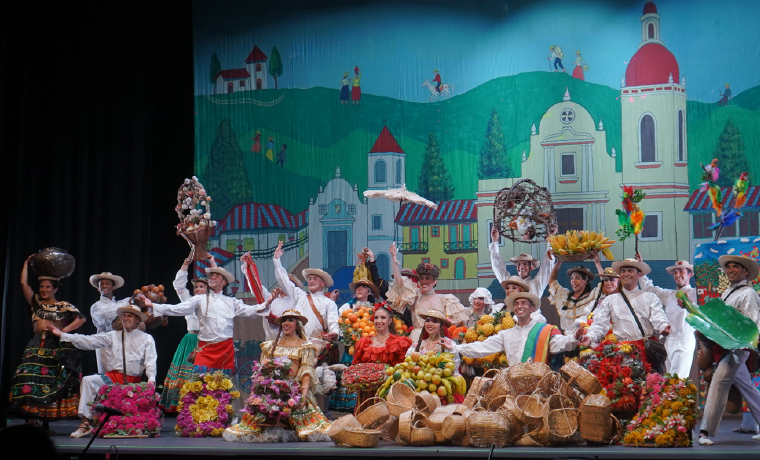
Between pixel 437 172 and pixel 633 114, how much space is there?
2512mm

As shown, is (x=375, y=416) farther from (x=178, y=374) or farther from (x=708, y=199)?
(x=708, y=199)

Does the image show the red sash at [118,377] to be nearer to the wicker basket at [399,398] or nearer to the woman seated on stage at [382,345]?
the woman seated on stage at [382,345]

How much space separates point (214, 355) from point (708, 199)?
593 centimetres

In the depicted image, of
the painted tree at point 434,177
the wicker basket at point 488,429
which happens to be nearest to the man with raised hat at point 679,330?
the wicker basket at point 488,429

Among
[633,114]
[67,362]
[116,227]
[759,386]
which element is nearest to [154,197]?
[116,227]

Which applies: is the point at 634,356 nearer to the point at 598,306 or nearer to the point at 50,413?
the point at 598,306

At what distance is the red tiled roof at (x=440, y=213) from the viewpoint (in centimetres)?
1089

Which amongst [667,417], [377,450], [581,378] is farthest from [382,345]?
[667,417]

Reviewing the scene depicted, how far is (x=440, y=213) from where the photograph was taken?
36.1 feet

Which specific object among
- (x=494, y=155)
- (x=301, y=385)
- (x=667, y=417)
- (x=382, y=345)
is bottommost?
(x=667, y=417)

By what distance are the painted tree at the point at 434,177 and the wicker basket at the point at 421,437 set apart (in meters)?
4.73

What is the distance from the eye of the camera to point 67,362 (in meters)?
8.38

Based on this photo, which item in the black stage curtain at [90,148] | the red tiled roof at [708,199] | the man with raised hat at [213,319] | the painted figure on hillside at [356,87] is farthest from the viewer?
the painted figure on hillside at [356,87]

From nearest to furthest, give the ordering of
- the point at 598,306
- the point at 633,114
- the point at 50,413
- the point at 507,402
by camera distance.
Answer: the point at 507,402 → the point at 598,306 → the point at 50,413 → the point at 633,114
